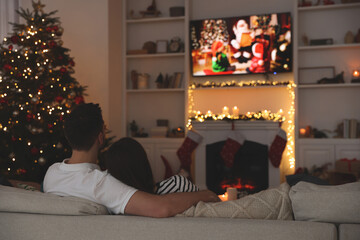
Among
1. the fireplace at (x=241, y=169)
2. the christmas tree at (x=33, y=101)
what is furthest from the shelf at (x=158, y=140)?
the christmas tree at (x=33, y=101)

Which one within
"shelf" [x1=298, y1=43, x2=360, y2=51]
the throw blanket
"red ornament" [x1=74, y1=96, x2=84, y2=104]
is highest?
"shelf" [x1=298, y1=43, x2=360, y2=51]

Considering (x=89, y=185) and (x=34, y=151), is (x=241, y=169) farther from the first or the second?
(x=89, y=185)

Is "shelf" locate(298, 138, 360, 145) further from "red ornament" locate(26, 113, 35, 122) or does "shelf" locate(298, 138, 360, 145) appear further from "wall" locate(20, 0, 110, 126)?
"red ornament" locate(26, 113, 35, 122)

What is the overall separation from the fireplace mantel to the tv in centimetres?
73

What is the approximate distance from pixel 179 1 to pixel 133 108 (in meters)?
1.73

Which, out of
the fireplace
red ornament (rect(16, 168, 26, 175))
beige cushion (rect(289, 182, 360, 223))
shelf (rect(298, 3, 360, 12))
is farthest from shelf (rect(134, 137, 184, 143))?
beige cushion (rect(289, 182, 360, 223))

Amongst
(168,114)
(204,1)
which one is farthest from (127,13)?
(168,114)

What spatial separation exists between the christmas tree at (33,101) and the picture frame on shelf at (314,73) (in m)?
2.92

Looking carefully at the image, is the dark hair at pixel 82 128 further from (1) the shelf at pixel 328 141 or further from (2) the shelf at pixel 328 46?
(2) the shelf at pixel 328 46

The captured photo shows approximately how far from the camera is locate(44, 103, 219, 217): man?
4.87 feet

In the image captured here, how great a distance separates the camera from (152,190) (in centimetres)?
176

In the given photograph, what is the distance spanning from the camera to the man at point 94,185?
58.4 inches

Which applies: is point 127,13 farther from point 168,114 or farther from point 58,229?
point 58,229

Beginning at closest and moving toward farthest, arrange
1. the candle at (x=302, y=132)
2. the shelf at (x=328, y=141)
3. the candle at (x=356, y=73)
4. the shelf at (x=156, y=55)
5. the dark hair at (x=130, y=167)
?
the dark hair at (x=130, y=167) → the shelf at (x=328, y=141) → the candle at (x=356, y=73) → the candle at (x=302, y=132) → the shelf at (x=156, y=55)
